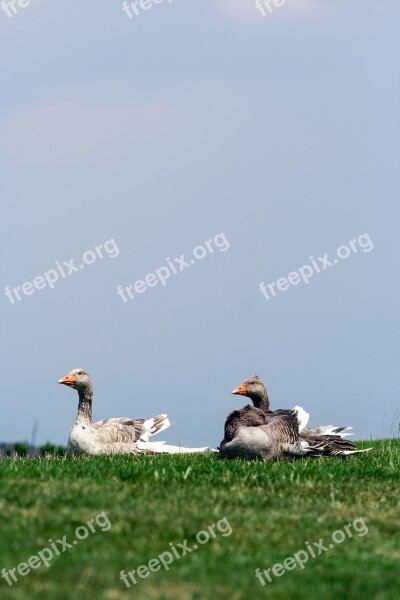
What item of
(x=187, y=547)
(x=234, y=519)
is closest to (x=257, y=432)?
(x=234, y=519)

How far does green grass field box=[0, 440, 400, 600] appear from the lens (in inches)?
398

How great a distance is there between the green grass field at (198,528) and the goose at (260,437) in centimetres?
248

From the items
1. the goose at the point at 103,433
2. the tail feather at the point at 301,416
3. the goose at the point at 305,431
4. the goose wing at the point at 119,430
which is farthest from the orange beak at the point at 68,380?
the tail feather at the point at 301,416

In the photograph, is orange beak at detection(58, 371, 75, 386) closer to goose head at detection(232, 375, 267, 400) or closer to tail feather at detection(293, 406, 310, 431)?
goose head at detection(232, 375, 267, 400)

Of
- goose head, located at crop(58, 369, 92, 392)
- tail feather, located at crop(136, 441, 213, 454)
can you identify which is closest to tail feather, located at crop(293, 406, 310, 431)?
tail feather, located at crop(136, 441, 213, 454)

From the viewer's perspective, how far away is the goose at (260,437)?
20344 millimetres

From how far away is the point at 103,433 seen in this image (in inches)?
894

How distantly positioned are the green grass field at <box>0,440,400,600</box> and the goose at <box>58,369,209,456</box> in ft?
14.5

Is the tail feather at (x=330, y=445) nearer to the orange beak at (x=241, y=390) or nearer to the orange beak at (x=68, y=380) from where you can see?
the orange beak at (x=241, y=390)

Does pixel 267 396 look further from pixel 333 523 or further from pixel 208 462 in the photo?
pixel 333 523

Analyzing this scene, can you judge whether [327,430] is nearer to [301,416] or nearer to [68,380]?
[301,416]

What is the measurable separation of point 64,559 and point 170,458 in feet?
33.6

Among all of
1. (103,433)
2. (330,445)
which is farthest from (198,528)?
(330,445)

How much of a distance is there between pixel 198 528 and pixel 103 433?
1071 centimetres
